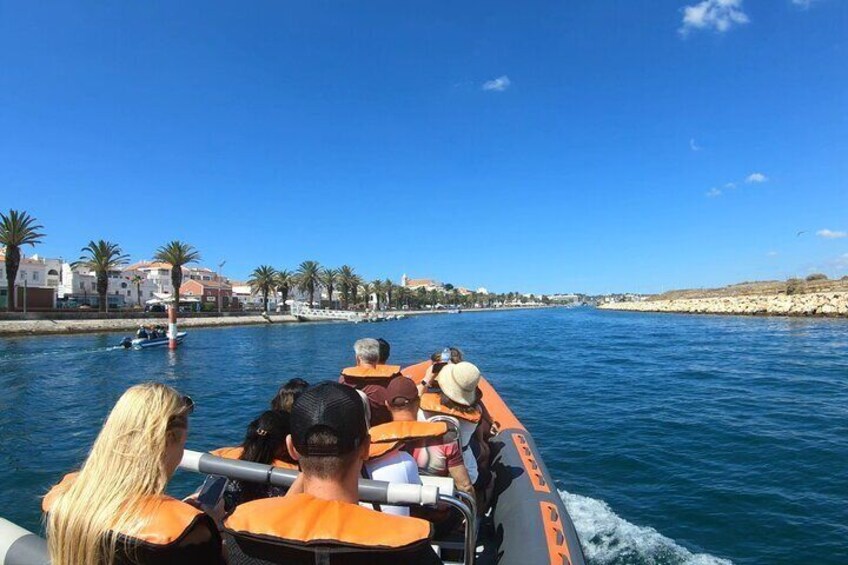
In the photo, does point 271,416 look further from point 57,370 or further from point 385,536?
point 57,370

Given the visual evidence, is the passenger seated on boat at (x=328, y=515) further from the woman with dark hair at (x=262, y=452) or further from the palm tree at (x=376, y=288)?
→ the palm tree at (x=376, y=288)

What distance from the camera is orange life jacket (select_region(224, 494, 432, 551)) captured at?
1570mm

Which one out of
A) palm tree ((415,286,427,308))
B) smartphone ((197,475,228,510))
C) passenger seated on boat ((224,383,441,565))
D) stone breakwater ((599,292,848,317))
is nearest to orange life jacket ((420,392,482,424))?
smartphone ((197,475,228,510))

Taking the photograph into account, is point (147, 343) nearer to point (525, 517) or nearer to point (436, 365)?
point (436, 365)

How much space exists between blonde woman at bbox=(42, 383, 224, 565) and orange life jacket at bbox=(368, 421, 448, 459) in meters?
1.26

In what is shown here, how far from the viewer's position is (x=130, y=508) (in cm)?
172

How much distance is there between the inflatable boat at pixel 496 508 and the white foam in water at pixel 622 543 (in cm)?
154

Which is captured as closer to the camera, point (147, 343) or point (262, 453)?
point (262, 453)

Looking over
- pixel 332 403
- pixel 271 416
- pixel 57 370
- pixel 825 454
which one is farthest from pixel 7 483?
pixel 57 370

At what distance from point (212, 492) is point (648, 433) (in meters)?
10.2

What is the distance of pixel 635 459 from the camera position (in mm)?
9273

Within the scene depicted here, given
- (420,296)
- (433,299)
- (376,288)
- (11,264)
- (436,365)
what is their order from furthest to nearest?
(433,299) < (420,296) < (376,288) < (11,264) < (436,365)

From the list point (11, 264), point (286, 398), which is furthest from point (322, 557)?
point (11, 264)

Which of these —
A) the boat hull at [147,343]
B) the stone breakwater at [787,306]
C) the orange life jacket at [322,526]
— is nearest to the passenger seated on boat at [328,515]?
the orange life jacket at [322,526]
